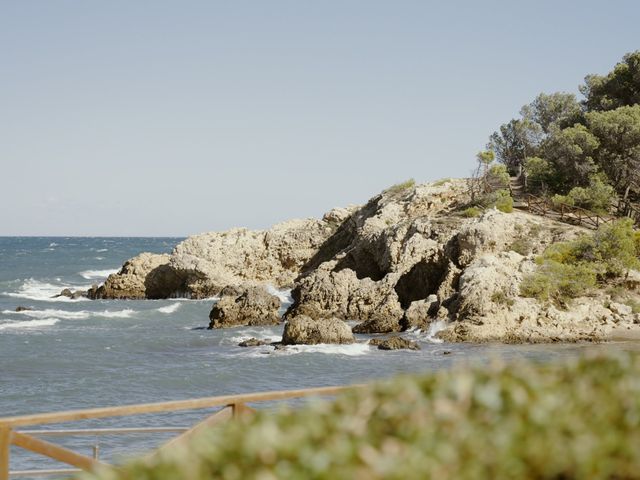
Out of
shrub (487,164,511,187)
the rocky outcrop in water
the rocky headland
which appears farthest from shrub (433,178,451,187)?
the rocky outcrop in water

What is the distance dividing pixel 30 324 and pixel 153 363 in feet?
54.2

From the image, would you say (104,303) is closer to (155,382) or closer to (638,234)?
(155,382)

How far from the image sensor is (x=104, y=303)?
183 feet

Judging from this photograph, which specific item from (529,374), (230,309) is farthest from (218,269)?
(529,374)

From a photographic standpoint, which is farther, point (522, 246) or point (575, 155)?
point (575, 155)

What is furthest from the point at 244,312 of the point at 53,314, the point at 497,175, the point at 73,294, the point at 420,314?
the point at 497,175

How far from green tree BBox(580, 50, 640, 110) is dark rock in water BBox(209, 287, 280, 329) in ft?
137

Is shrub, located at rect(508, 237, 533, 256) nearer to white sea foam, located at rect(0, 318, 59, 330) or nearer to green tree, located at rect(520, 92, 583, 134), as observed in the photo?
white sea foam, located at rect(0, 318, 59, 330)

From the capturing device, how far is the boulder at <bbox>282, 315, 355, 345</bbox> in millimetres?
33250

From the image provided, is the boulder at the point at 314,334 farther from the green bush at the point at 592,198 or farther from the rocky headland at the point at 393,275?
the green bush at the point at 592,198

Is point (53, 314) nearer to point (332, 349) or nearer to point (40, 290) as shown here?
point (40, 290)

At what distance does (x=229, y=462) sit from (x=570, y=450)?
5.18 feet

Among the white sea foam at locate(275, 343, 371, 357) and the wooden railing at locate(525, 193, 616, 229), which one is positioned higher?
the wooden railing at locate(525, 193, 616, 229)

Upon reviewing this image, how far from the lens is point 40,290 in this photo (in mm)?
70062
